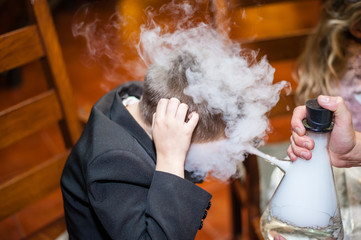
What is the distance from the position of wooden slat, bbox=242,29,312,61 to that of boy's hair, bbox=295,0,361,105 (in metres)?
0.14

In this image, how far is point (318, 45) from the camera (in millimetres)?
1132

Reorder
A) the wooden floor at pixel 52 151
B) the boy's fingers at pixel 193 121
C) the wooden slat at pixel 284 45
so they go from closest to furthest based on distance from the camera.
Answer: the boy's fingers at pixel 193 121, the wooden slat at pixel 284 45, the wooden floor at pixel 52 151

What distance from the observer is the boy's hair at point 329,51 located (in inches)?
40.2

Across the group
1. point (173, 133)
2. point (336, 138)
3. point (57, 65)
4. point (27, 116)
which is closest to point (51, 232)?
point (27, 116)

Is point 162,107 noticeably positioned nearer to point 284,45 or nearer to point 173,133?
point 173,133

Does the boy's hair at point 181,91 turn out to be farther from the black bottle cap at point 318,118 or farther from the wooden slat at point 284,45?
the wooden slat at point 284,45

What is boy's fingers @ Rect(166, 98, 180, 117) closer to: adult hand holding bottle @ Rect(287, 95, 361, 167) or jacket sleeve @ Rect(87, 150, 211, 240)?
jacket sleeve @ Rect(87, 150, 211, 240)

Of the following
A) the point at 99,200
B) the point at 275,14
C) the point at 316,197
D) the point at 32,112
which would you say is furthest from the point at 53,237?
the point at 275,14

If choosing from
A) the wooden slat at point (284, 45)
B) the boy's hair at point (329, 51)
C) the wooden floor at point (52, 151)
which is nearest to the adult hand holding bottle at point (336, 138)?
the boy's hair at point (329, 51)

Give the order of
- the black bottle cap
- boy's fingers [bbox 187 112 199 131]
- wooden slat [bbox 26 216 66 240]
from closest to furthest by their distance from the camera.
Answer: the black bottle cap, boy's fingers [bbox 187 112 199 131], wooden slat [bbox 26 216 66 240]

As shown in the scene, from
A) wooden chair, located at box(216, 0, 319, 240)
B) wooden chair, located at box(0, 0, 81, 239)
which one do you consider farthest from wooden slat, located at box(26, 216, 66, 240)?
wooden chair, located at box(216, 0, 319, 240)

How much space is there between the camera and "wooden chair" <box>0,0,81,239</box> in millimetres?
971

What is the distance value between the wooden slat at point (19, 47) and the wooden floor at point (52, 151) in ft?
0.98

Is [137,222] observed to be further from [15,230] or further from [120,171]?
[15,230]
